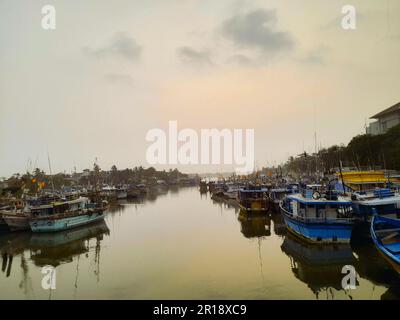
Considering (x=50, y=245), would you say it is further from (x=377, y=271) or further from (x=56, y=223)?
(x=377, y=271)

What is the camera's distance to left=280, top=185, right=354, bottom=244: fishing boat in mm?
19938

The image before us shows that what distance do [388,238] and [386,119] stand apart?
59.9m

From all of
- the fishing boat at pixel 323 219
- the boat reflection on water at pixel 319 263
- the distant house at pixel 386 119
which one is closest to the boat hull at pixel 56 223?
the boat reflection on water at pixel 319 263

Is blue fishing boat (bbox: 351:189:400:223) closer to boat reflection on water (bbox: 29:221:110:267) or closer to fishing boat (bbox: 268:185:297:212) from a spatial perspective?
fishing boat (bbox: 268:185:297:212)

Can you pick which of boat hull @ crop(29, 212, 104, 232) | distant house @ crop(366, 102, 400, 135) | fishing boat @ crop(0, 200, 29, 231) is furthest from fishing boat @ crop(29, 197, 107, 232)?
distant house @ crop(366, 102, 400, 135)

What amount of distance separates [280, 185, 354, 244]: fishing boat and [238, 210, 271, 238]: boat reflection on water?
481 cm

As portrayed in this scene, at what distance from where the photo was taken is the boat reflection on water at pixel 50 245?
21984mm

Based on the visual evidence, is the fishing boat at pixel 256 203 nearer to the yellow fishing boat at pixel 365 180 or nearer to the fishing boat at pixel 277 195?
the fishing boat at pixel 277 195

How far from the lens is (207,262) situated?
1928cm

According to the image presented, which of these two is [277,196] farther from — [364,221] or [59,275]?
[59,275]

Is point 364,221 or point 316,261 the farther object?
point 364,221

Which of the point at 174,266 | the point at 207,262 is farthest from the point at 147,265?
the point at 207,262

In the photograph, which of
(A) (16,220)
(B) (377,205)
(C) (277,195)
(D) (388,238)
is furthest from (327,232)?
(A) (16,220)
